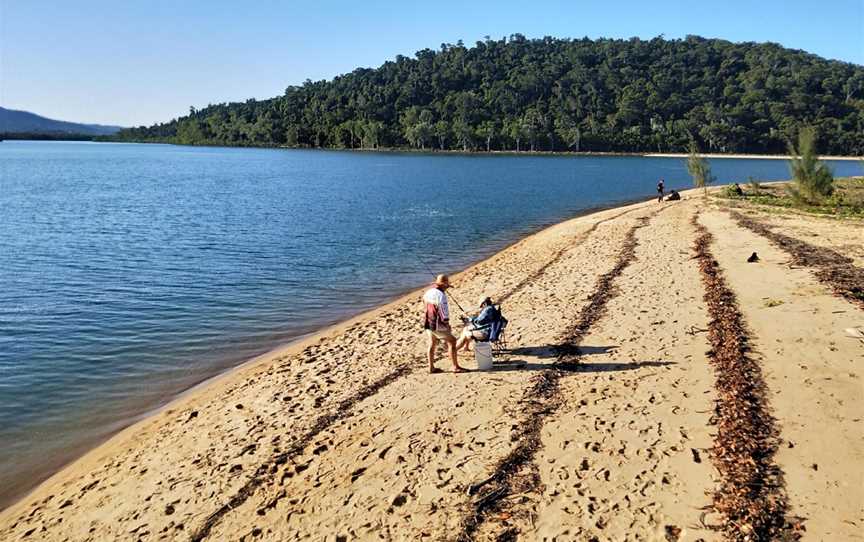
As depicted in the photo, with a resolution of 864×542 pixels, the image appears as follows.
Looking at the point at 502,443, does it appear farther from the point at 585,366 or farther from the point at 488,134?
the point at 488,134

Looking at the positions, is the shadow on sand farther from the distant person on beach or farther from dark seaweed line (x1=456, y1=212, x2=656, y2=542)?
the distant person on beach

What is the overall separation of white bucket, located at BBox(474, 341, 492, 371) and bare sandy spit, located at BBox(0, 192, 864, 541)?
1.19ft

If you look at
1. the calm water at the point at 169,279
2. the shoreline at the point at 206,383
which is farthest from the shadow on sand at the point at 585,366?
the calm water at the point at 169,279

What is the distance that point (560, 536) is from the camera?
688 centimetres

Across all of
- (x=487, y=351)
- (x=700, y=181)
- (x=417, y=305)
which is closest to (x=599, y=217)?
(x=700, y=181)

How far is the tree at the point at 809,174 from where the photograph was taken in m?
34.4

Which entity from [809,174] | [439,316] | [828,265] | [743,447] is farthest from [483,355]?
[809,174]

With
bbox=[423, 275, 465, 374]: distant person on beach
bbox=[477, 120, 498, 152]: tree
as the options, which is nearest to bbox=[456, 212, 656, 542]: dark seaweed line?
bbox=[423, 275, 465, 374]: distant person on beach

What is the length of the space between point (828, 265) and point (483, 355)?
13386mm

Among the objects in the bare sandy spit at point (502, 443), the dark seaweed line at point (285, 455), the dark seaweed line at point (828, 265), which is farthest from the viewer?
the dark seaweed line at point (828, 265)

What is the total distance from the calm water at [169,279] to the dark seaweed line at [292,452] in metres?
4.35

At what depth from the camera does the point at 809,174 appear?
113ft

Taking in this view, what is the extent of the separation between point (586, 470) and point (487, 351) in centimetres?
402

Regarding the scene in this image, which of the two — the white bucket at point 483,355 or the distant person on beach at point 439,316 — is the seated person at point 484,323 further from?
the distant person on beach at point 439,316
